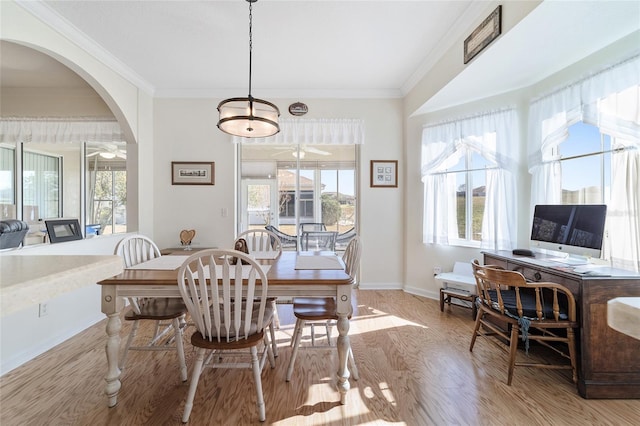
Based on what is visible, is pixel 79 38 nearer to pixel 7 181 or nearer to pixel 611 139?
pixel 7 181

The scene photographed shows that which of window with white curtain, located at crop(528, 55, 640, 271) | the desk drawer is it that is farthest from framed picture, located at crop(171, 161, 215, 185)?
window with white curtain, located at crop(528, 55, 640, 271)

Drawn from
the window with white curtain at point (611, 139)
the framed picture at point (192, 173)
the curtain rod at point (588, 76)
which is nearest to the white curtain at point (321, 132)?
the framed picture at point (192, 173)

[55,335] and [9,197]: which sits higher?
[9,197]

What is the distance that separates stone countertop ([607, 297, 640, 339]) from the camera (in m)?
0.53

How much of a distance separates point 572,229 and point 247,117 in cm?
248

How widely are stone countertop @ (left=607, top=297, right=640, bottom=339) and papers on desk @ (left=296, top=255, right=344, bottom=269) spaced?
1.38m

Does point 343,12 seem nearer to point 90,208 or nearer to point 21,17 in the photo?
point 21,17

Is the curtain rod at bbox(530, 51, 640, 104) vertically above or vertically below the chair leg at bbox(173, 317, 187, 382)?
above

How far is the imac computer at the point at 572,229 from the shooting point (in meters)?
1.83

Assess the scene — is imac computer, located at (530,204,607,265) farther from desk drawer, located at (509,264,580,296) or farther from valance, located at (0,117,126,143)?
valance, located at (0,117,126,143)

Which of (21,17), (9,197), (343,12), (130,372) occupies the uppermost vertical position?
(343,12)

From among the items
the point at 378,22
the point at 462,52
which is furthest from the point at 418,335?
the point at 378,22

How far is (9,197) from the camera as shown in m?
3.56

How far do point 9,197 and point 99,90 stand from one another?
2.16 meters
